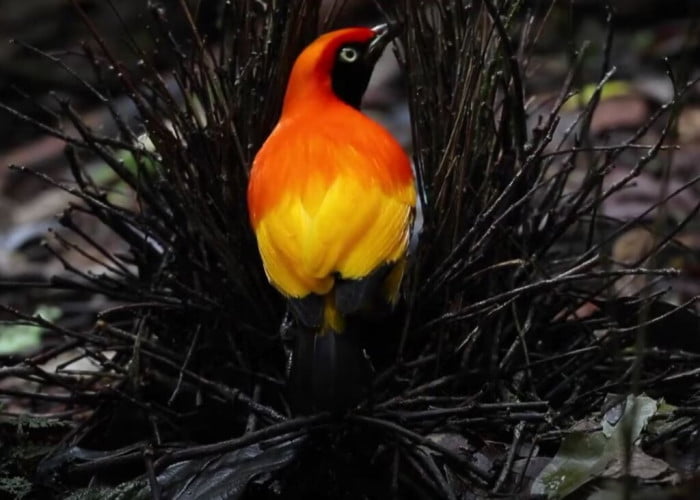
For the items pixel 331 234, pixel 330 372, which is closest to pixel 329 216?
pixel 331 234

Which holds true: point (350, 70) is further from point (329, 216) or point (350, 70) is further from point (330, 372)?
point (330, 372)

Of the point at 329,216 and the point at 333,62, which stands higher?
the point at 333,62

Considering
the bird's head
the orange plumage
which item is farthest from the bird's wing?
the bird's head

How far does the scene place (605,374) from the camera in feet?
7.41

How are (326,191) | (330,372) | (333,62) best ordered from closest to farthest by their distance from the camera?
(330,372), (326,191), (333,62)

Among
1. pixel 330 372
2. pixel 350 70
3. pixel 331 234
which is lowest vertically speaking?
pixel 330 372

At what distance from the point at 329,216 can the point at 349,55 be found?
0.46 metres

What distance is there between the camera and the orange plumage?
196 centimetres

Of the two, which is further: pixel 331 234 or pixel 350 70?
pixel 350 70

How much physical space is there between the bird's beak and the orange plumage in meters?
0.01

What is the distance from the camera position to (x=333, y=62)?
227cm

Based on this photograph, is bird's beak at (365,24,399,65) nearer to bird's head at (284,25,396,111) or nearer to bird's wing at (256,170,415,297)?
bird's head at (284,25,396,111)

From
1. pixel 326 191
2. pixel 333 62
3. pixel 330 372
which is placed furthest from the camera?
pixel 333 62

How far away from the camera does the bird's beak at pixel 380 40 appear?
89.1 inches
